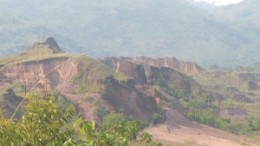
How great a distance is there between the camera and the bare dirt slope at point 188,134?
307 feet

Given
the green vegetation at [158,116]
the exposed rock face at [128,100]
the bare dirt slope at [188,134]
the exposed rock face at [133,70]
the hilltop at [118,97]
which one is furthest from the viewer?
the exposed rock face at [133,70]

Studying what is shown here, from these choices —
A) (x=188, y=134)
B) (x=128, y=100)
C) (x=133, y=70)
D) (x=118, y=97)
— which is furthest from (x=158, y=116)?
(x=133, y=70)

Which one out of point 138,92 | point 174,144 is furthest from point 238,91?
point 174,144

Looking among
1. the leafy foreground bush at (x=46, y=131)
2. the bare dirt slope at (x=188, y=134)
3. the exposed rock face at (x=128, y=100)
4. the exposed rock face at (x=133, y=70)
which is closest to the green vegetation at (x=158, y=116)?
the exposed rock face at (x=128, y=100)

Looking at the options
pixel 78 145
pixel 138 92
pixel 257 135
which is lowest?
pixel 257 135

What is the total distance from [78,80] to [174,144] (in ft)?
97.5

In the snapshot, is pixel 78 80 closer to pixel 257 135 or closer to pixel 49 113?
pixel 257 135

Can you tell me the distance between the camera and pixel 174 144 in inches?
3501

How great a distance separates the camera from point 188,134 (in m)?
100

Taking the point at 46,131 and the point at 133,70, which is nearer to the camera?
the point at 46,131

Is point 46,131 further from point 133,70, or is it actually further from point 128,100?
point 133,70

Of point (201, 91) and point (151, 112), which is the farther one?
point (201, 91)

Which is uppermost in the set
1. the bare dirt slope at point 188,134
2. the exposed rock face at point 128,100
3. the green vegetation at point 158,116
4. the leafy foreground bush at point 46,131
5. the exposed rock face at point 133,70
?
the leafy foreground bush at point 46,131

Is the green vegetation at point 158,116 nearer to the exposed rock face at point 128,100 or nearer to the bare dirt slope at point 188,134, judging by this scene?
the exposed rock face at point 128,100
